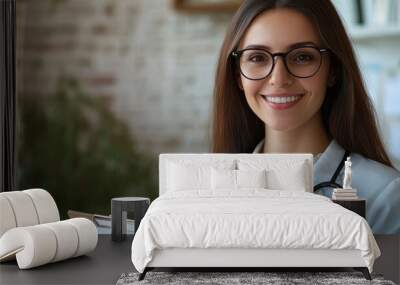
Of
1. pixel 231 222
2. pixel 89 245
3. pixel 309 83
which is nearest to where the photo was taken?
pixel 231 222

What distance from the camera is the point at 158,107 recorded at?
624cm

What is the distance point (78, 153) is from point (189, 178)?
78.1 inches

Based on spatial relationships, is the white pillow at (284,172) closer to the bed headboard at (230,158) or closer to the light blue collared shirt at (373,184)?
the bed headboard at (230,158)

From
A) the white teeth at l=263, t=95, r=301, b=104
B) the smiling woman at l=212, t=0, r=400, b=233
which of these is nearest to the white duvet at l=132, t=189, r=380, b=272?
the smiling woman at l=212, t=0, r=400, b=233

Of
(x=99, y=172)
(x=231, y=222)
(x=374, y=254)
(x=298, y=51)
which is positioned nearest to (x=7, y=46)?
(x=99, y=172)

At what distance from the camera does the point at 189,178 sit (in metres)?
4.62

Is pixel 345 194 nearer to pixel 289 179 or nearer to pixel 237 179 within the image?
pixel 289 179

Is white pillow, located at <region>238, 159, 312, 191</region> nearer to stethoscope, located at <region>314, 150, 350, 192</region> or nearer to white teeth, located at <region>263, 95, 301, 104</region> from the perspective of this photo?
stethoscope, located at <region>314, 150, 350, 192</region>

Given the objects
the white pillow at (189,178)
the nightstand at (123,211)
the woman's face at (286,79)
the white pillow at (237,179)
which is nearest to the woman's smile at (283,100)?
the woman's face at (286,79)

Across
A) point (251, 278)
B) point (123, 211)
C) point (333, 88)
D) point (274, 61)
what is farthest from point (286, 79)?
point (251, 278)

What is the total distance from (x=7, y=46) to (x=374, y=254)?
11.8ft

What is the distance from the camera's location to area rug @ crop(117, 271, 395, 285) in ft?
10.9

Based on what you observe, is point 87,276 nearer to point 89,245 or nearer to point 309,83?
point 89,245

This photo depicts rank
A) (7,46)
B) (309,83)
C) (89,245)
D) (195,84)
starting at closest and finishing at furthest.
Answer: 1. (89,245)
2. (309,83)
3. (7,46)
4. (195,84)
